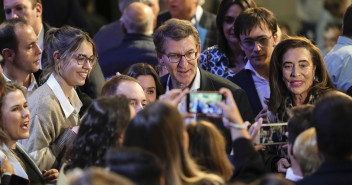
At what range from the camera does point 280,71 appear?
5.76 meters

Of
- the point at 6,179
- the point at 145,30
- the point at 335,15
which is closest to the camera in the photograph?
the point at 6,179

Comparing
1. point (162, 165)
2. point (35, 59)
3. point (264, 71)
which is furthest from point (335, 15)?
point (162, 165)

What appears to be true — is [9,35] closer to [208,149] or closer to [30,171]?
[30,171]

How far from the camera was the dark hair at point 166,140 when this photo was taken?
12.7ft

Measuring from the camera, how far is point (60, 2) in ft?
28.2

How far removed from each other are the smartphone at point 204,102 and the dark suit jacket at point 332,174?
0.77m

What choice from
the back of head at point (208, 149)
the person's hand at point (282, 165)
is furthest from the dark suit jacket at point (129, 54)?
the back of head at point (208, 149)

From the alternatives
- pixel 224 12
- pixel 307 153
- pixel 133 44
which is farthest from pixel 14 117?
pixel 133 44

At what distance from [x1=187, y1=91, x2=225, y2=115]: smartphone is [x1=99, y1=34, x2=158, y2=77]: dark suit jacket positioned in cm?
263

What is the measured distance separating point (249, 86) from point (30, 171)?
72.7 inches

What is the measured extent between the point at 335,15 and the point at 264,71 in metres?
4.58

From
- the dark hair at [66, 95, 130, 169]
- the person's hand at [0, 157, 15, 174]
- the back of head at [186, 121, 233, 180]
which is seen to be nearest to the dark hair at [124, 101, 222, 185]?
the back of head at [186, 121, 233, 180]

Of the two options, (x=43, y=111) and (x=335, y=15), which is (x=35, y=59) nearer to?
(x=43, y=111)

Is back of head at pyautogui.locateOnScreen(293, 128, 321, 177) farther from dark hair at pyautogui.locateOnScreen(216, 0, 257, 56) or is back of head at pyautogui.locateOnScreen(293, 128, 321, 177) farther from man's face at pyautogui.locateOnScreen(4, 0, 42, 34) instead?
man's face at pyautogui.locateOnScreen(4, 0, 42, 34)
